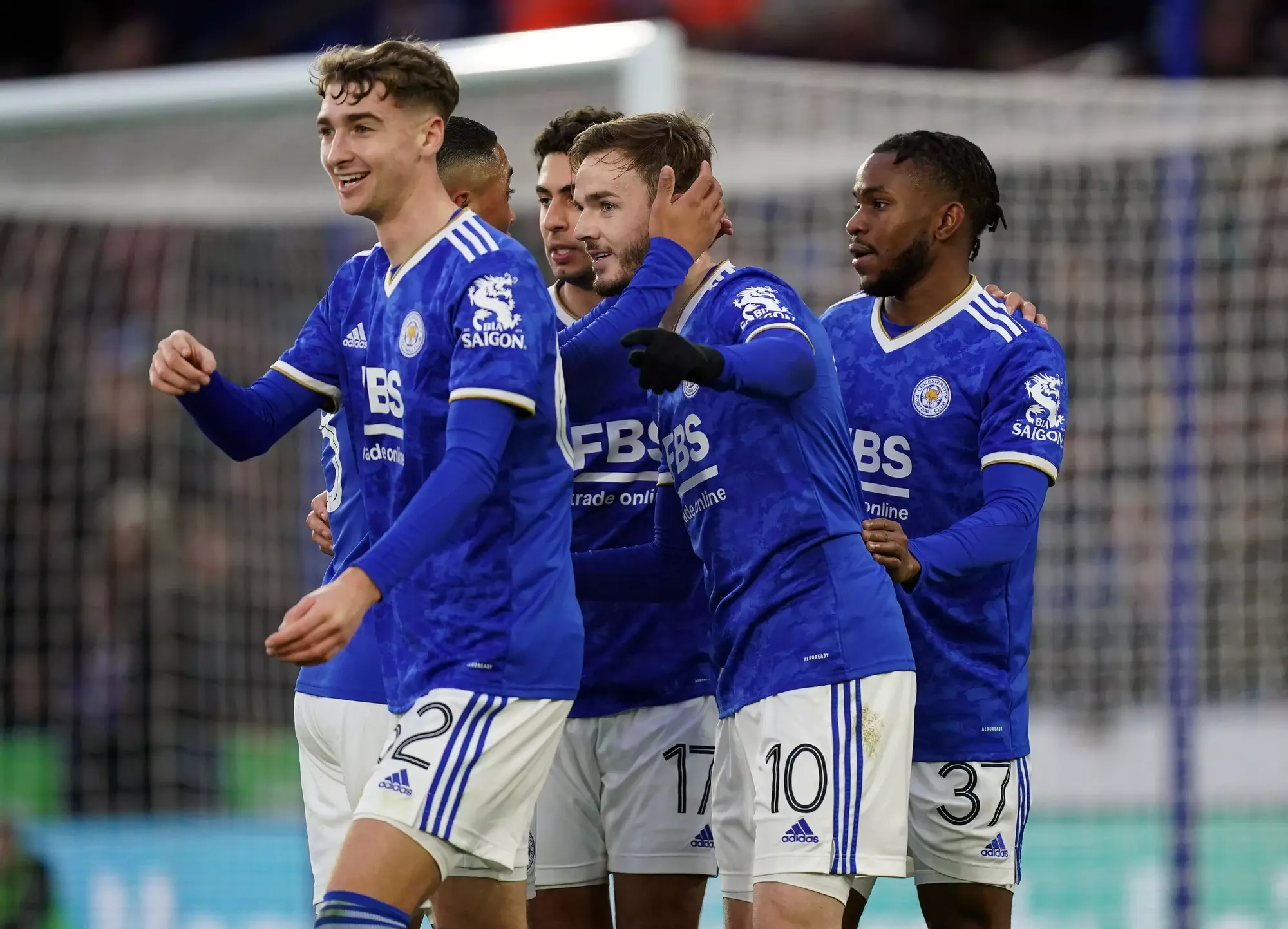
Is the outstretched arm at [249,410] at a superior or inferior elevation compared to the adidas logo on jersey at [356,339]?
inferior

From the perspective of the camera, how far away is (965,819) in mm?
4336

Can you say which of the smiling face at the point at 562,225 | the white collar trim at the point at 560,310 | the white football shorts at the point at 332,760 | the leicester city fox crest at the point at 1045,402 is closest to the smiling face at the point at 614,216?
the smiling face at the point at 562,225

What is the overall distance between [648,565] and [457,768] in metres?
1.02

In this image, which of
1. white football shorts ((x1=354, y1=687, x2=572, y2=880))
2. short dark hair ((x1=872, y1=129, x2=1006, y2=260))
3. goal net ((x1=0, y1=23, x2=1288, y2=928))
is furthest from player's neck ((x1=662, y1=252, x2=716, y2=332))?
goal net ((x1=0, y1=23, x2=1288, y2=928))

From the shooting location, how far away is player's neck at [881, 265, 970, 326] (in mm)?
4426

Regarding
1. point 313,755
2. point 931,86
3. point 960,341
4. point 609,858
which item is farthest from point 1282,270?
point 313,755

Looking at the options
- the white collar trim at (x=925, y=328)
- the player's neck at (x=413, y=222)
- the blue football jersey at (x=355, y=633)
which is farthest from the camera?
the white collar trim at (x=925, y=328)

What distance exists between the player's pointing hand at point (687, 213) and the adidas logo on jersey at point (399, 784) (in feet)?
4.31

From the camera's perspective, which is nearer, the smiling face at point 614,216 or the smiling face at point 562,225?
the smiling face at point 614,216

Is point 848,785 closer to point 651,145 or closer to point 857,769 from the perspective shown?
point 857,769

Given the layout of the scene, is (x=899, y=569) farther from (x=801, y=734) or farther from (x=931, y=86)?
(x=931, y=86)

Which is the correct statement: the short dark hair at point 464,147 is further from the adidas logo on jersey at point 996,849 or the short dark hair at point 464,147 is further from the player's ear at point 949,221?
the adidas logo on jersey at point 996,849

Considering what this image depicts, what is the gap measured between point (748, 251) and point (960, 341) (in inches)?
165

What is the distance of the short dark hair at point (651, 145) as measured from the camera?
392 cm
